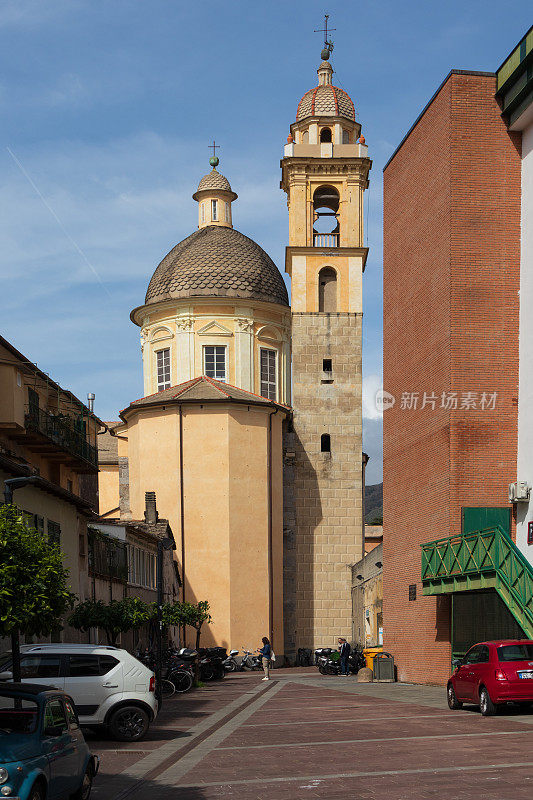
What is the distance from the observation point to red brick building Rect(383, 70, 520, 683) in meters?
29.1

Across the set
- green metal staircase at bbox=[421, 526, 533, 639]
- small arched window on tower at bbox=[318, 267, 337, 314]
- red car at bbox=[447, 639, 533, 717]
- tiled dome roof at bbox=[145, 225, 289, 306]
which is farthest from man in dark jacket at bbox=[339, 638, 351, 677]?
tiled dome roof at bbox=[145, 225, 289, 306]

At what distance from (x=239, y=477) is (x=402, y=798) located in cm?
4115

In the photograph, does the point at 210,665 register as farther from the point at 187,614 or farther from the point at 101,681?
the point at 101,681

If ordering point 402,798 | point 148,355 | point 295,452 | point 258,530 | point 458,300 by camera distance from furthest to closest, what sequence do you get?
point 148,355 < point 295,452 < point 258,530 < point 458,300 < point 402,798

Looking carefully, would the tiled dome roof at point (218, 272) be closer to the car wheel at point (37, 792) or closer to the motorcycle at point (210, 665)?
the motorcycle at point (210, 665)

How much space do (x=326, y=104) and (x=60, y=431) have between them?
32205 mm

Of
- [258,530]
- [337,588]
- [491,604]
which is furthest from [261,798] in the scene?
[337,588]

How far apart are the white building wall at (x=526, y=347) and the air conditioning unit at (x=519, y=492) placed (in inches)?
6.1

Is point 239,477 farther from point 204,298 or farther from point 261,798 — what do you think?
point 261,798

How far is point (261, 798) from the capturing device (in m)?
10.9

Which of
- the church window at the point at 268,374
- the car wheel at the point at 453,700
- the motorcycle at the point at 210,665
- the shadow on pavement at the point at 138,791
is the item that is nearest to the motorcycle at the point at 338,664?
the motorcycle at the point at 210,665

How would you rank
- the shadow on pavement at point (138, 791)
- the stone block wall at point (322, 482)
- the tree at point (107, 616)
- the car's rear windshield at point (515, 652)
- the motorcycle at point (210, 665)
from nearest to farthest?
the shadow on pavement at point (138, 791) → the car's rear windshield at point (515, 652) → the tree at point (107, 616) → the motorcycle at point (210, 665) → the stone block wall at point (322, 482)

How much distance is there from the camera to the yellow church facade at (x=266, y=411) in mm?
51156

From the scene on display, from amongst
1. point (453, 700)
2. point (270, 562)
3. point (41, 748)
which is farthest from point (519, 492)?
point (270, 562)
